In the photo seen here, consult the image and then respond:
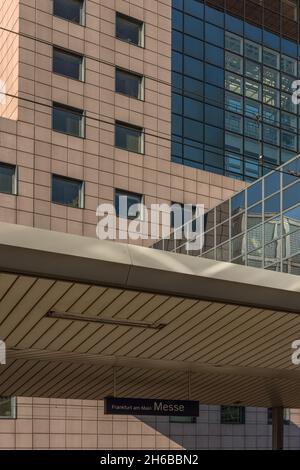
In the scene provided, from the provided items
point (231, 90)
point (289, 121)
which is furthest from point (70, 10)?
point (289, 121)

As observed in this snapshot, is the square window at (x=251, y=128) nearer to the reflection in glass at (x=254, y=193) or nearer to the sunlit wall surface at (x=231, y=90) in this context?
the sunlit wall surface at (x=231, y=90)

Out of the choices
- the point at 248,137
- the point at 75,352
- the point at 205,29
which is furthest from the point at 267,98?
the point at 75,352

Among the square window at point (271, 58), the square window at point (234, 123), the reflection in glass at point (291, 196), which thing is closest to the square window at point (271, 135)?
the square window at point (234, 123)

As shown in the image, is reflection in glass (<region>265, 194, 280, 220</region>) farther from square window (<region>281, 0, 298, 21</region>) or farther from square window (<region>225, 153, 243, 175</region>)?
square window (<region>281, 0, 298, 21</region>)

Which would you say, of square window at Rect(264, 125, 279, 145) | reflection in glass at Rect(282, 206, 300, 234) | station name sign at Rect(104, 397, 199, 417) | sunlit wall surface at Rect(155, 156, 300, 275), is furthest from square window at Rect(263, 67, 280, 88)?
station name sign at Rect(104, 397, 199, 417)

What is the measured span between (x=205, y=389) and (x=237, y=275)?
454 inches

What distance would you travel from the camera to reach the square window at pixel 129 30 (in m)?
37.2

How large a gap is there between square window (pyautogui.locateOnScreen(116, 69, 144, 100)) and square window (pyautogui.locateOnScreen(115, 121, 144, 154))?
1.81m

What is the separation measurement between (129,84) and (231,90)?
6.88 meters

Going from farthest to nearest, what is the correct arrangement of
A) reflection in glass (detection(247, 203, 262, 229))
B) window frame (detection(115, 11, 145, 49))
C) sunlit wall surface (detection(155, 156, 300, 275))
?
1. window frame (detection(115, 11, 145, 49))
2. reflection in glass (detection(247, 203, 262, 229))
3. sunlit wall surface (detection(155, 156, 300, 275))

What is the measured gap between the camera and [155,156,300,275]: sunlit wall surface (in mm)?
21989

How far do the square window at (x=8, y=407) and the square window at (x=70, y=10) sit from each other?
18.3 m

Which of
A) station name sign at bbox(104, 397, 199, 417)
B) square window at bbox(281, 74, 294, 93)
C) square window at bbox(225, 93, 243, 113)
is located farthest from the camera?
square window at bbox(281, 74, 294, 93)

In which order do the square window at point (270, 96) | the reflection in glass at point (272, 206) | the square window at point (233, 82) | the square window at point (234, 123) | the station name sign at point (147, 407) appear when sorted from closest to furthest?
1. the station name sign at point (147, 407)
2. the reflection in glass at point (272, 206)
3. the square window at point (234, 123)
4. the square window at point (233, 82)
5. the square window at point (270, 96)
